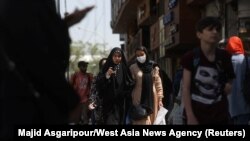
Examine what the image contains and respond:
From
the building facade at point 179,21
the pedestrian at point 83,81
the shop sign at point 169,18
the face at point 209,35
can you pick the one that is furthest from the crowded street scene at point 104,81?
the shop sign at point 169,18

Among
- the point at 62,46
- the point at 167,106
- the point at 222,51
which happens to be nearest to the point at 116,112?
the point at 167,106

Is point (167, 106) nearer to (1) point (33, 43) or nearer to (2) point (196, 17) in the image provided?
(1) point (33, 43)

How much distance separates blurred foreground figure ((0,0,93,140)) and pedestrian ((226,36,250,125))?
17.4 ft

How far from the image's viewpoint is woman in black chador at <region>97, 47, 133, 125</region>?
11.1 m

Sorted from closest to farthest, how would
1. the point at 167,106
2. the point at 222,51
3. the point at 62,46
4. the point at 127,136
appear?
1. the point at 62,46
2. the point at 127,136
3. the point at 222,51
4. the point at 167,106

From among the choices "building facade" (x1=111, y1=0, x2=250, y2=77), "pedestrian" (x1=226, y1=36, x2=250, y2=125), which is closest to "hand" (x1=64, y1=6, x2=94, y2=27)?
"pedestrian" (x1=226, y1=36, x2=250, y2=125)

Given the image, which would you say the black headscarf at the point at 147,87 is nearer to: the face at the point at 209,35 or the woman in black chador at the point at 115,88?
the woman in black chador at the point at 115,88

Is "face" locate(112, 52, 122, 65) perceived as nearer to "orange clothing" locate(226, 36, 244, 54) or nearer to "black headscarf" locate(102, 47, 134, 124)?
"black headscarf" locate(102, 47, 134, 124)

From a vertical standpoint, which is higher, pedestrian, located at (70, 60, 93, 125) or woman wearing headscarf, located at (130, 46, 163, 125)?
pedestrian, located at (70, 60, 93, 125)

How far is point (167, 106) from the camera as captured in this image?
12242mm

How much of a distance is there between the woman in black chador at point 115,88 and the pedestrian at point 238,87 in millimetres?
2634

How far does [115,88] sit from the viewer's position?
441 inches

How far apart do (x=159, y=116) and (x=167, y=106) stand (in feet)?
3.75

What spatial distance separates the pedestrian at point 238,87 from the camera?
8562mm
